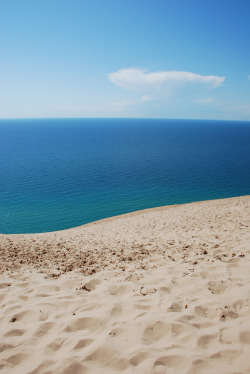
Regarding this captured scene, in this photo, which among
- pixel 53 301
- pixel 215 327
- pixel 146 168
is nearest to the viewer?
pixel 215 327

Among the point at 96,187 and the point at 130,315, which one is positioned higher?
the point at 130,315

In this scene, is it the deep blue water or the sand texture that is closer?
the sand texture

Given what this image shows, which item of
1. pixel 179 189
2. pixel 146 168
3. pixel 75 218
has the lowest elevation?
pixel 75 218

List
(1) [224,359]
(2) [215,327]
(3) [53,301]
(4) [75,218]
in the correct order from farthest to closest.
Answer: (4) [75,218] < (3) [53,301] < (2) [215,327] < (1) [224,359]

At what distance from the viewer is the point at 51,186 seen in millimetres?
38062

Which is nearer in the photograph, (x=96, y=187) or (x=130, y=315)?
(x=130, y=315)

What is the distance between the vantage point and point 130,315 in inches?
159

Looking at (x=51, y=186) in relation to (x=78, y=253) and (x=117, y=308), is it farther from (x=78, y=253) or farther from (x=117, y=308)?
(x=117, y=308)

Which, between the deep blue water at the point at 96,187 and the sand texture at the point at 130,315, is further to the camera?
the deep blue water at the point at 96,187

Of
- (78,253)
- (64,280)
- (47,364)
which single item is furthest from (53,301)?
(78,253)

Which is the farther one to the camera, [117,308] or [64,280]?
[64,280]

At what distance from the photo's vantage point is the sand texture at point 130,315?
3059 mm

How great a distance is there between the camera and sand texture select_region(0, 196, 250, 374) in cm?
306

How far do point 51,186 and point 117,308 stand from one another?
36.2m
